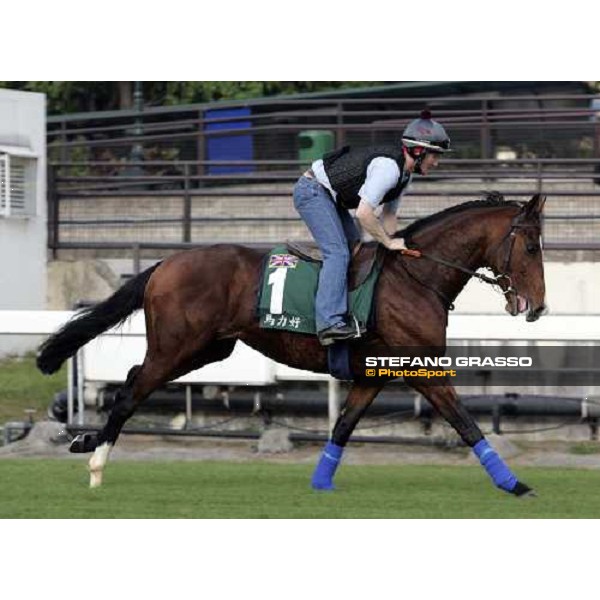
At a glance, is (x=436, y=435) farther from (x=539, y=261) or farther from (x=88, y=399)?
(x=539, y=261)

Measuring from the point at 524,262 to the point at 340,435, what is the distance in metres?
1.59

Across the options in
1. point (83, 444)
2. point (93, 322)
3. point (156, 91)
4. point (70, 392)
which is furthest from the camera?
point (156, 91)

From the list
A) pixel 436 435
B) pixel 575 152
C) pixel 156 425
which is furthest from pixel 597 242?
pixel 156 425

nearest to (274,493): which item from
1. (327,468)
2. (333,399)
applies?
(327,468)

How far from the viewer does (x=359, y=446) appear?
46.7 ft

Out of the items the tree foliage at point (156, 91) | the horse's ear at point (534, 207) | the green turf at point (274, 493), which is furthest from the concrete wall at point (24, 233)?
the horse's ear at point (534, 207)

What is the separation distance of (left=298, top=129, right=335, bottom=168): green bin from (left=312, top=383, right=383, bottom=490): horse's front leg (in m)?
9.02

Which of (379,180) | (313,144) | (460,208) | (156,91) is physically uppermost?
(156,91)

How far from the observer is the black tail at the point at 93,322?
11273 mm

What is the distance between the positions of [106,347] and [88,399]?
519 millimetres

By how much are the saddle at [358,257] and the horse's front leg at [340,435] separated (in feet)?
2.22

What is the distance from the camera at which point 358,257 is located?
35.3ft

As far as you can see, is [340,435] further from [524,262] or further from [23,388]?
[23,388]

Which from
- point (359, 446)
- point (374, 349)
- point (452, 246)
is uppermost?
point (452, 246)
